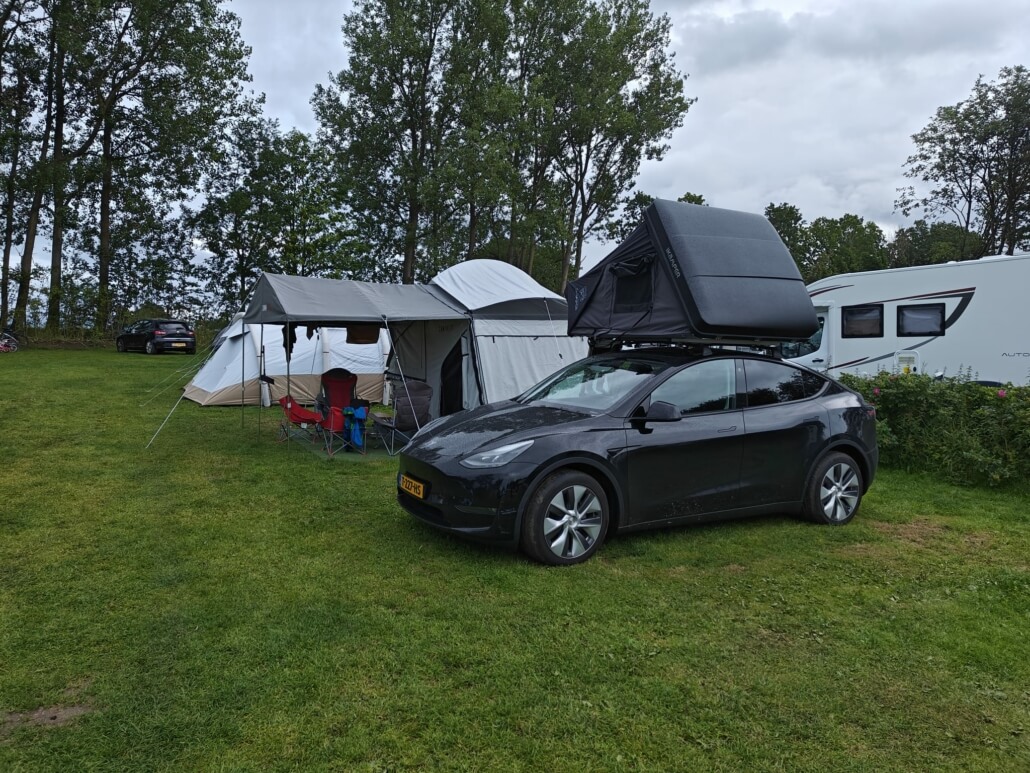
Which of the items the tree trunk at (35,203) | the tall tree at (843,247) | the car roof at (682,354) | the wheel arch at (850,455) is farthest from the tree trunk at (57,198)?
the tall tree at (843,247)

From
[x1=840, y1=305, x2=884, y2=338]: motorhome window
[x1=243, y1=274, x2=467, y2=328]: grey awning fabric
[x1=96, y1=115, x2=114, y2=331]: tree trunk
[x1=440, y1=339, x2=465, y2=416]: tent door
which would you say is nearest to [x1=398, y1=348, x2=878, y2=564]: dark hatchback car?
[x1=243, y1=274, x2=467, y2=328]: grey awning fabric

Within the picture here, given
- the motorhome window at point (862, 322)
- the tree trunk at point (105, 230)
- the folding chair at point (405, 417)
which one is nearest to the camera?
the folding chair at point (405, 417)

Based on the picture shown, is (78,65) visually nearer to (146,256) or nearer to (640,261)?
(146,256)

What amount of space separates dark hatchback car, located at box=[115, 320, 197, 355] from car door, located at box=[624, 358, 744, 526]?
75.5ft

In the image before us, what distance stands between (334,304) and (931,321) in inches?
364

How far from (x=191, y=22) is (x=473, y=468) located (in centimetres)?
2722

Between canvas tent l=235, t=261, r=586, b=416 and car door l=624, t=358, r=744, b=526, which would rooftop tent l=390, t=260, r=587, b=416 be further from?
car door l=624, t=358, r=744, b=526

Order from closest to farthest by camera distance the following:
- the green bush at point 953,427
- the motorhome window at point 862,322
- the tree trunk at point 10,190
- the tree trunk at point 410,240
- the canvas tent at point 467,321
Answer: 1. the green bush at point 953,427
2. the canvas tent at point 467,321
3. the motorhome window at point 862,322
4. the tree trunk at point 10,190
5. the tree trunk at point 410,240

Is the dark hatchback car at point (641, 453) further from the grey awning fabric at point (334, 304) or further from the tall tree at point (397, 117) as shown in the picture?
the tall tree at point (397, 117)

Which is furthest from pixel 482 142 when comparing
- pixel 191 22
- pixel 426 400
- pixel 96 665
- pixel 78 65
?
pixel 96 665

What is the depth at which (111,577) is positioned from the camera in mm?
→ 3936

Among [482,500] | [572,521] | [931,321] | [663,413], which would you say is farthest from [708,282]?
[931,321]

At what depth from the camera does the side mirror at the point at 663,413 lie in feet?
14.1

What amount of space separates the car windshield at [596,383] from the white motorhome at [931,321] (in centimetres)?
619
